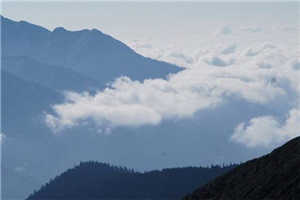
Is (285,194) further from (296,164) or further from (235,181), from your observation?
(235,181)

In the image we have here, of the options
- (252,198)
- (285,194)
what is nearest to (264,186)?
(252,198)

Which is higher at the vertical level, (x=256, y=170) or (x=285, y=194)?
(x=256, y=170)

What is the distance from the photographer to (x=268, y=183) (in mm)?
176750

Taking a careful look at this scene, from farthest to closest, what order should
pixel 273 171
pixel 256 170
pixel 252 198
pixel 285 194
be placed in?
pixel 256 170 → pixel 273 171 → pixel 252 198 → pixel 285 194

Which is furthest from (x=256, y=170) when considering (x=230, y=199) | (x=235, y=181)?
(x=230, y=199)

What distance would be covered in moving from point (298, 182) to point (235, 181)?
1541 inches

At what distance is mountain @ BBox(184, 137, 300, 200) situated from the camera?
16338cm

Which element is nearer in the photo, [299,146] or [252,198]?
[252,198]

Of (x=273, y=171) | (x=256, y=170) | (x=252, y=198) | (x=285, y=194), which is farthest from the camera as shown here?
(x=256, y=170)

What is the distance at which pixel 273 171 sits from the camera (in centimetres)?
18538

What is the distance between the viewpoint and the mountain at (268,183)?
536 ft

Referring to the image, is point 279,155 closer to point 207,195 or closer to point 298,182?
point 207,195

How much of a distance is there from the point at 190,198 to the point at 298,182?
4091cm

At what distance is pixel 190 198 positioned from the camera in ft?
639
